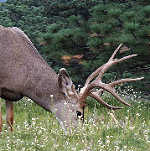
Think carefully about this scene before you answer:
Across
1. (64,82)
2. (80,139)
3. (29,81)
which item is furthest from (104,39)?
(80,139)

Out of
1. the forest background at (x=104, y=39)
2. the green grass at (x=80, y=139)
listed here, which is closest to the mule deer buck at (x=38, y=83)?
the green grass at (x=80, y=139)

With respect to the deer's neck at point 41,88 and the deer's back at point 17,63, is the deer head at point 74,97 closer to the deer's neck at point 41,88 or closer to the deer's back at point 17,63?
the deer's neck at point 41,88

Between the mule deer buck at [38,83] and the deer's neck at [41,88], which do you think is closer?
the mule deer buck at [38,83]

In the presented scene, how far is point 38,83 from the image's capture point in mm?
8109

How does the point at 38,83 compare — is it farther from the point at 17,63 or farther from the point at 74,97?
the point at 74,97

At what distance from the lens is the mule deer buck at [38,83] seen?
785cm

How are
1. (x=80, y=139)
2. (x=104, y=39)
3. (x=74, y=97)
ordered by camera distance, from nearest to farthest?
1. (x=80, y=139)
2. (x=74, y=97)
3. (x=104, y=39)

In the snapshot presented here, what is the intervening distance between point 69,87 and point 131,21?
7.86ft

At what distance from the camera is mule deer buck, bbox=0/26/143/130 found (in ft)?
25.8

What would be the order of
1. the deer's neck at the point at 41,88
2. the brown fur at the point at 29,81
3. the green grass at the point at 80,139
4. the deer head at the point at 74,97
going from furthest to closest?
the deer's neck at the point at 41,88 < the brown fur at the point at 29,81 < the deer head at the point at 74,97 < the green grass at the point at 80,139

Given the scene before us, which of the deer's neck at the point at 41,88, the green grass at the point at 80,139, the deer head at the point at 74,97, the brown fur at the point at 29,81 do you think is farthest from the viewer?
the deer's neck at the point at 41,88

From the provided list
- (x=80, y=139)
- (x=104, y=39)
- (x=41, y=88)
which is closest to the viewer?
(x=80, y=139)

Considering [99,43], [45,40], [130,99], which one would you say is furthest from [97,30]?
[130,99]

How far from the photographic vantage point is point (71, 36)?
10.6 meters
